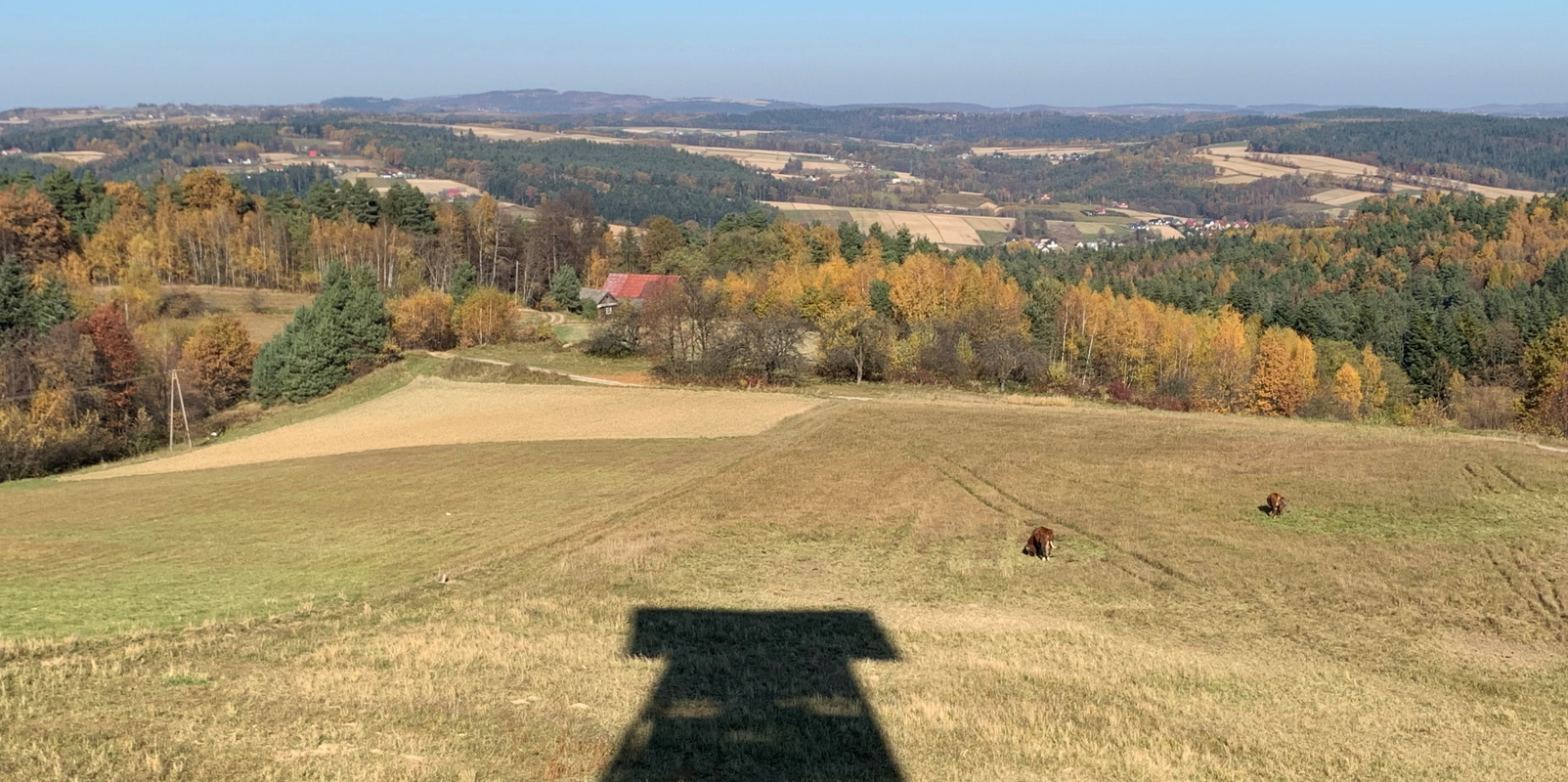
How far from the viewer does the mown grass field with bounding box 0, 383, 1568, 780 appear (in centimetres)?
1502

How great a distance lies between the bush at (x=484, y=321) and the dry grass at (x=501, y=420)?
25.8 metres

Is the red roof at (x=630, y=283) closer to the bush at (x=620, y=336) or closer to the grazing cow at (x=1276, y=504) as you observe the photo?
the bush at (x=620, y=336)

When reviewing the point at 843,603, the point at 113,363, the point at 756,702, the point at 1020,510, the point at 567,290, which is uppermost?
the point at 756,702

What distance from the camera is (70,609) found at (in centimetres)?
2312

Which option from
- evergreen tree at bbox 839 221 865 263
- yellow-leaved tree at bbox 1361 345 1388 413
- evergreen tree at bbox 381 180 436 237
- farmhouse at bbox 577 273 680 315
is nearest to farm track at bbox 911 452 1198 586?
farmhouse at bbox 577 273 680 315

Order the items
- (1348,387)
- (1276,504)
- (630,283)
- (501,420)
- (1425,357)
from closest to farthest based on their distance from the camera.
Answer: (1276,504)
(501,420)
(1348,387)
(1425,357)
(630,283)

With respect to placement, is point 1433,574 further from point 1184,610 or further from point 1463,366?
point 1463,366

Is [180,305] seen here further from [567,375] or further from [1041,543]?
[1041,543]

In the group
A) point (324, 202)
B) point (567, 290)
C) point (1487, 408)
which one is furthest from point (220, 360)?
point (1487, 408)

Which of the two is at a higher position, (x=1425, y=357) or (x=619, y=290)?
(x=619, y=290)

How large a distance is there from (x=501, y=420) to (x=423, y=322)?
40.0 metres


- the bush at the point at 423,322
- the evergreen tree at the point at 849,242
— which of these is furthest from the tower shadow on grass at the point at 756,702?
the evergreen tree at the point at 849,242

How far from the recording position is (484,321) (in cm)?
9138

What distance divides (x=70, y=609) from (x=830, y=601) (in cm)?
1650
